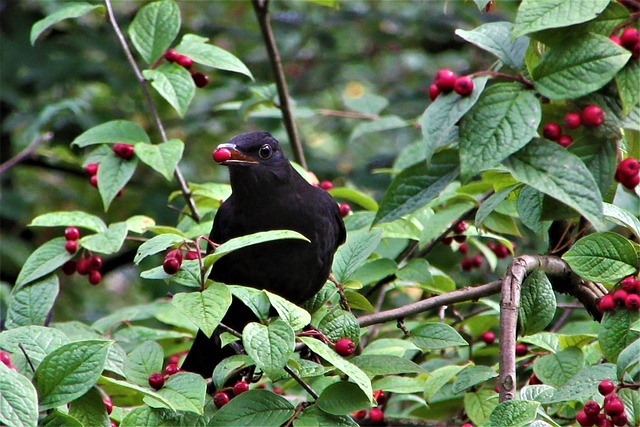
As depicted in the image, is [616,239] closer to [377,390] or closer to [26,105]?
[377,390]

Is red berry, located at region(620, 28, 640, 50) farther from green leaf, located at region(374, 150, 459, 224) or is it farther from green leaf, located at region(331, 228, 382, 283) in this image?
green leaf, located at region(331, 228, 382, 283)

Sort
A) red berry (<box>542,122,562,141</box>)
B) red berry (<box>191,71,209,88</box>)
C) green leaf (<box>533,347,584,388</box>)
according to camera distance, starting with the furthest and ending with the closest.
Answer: red berry (<box>191,71,209,88</box>) < green leaf (<box>533,347,584,388</box>) < red berry (<box>542,122,562,141</box>)

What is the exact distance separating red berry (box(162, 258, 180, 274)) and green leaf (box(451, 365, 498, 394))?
0.76 metres

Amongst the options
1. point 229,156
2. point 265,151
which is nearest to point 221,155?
point 229,156

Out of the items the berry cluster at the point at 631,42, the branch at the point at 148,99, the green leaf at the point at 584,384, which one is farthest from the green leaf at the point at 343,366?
the branch at the point at 148,99

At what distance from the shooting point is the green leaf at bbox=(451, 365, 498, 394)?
204 centimetres

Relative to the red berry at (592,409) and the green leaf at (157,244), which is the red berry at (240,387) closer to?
the green leaf at (157,244)

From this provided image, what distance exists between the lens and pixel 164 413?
6.24 feet

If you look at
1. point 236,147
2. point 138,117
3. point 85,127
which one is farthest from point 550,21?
point 138,117

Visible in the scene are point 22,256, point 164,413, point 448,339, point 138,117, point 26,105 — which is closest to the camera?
point 164,413

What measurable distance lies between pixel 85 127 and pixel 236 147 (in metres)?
1.90

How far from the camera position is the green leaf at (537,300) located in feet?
6.64

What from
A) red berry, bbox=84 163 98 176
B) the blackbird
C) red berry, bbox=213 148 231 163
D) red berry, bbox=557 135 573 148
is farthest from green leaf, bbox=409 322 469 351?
red berry, bbox=84 163 98 176

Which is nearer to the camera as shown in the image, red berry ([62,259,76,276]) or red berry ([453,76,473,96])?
red berry ([453,76,473,96])
